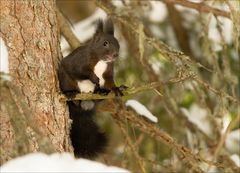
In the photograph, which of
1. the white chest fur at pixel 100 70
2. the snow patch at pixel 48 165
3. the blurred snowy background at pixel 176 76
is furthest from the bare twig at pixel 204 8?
the snow patch at pixel 48 165

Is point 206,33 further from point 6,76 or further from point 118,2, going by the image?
point 6,76

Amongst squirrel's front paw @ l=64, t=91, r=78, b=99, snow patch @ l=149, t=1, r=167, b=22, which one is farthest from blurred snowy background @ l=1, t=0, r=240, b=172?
squirrel's front paw @ l=64, t=91, r=78, b=99

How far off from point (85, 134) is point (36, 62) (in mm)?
686

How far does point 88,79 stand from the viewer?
12.0ft

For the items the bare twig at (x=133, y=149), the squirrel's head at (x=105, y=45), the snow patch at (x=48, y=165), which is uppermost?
the squirrel's head at (x=105, y=45)

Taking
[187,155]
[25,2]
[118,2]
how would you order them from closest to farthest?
[25,2] < [187,155] < [118,2]

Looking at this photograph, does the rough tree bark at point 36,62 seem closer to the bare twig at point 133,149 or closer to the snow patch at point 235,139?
the bare twig at point 133,149

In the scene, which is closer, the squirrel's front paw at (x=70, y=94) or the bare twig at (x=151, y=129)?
the squirrel's front paw at (x=70, y=94)

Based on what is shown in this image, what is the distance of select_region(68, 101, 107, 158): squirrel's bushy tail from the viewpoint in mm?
3689

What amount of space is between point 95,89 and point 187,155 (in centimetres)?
64

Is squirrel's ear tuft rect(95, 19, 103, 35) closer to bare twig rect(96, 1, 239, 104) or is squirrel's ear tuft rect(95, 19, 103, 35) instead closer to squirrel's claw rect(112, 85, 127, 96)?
bare twig rect(96, 1, 239, 104)

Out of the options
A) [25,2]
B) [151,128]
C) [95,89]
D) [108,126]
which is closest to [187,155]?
[151,128]

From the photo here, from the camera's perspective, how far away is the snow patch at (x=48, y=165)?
1.96m

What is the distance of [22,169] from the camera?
1.95m
